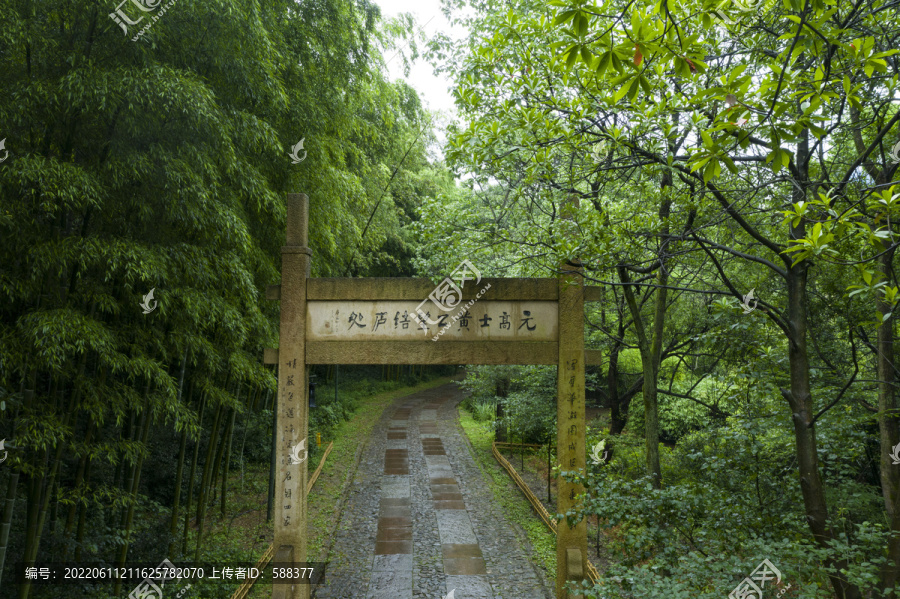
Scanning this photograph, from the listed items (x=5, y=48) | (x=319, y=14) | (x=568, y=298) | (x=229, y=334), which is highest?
(x=319, y=14)

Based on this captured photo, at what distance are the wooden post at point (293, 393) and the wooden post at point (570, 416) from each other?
2522 millimetres

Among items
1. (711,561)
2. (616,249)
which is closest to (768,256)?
(616,249)

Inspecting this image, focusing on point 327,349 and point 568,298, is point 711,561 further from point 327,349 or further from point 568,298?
point 327,349

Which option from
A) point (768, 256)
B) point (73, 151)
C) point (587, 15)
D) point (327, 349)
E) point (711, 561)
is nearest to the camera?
point (587, 15)

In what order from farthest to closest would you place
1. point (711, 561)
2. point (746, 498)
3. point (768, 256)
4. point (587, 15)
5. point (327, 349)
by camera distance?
point (768, 256) → point (327, 349) → point (746, 498) → point (711, 561) → point (587, 15)

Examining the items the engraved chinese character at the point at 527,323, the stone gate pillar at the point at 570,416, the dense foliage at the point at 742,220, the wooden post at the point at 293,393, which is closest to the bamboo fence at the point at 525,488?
the stone gate pillar at the point at 570,416

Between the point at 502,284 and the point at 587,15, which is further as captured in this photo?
the point at 502,284

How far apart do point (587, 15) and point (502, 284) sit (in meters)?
3.23

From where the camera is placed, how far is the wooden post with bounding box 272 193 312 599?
207 inches

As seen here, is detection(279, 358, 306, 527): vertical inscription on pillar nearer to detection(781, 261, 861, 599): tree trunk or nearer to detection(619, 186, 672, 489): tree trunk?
detection(619, 186, 672, 489): tree trunk

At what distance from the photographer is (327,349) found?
536 cm

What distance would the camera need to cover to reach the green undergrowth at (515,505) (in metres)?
7.46

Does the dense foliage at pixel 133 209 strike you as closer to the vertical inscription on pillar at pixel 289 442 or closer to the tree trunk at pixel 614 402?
the vertical inscription on pillar at pixel 289 442

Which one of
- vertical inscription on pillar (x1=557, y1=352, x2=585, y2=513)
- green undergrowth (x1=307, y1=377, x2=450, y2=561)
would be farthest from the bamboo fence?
green undergrowth (x1=307, y1=377, x2=450, y2=561)
